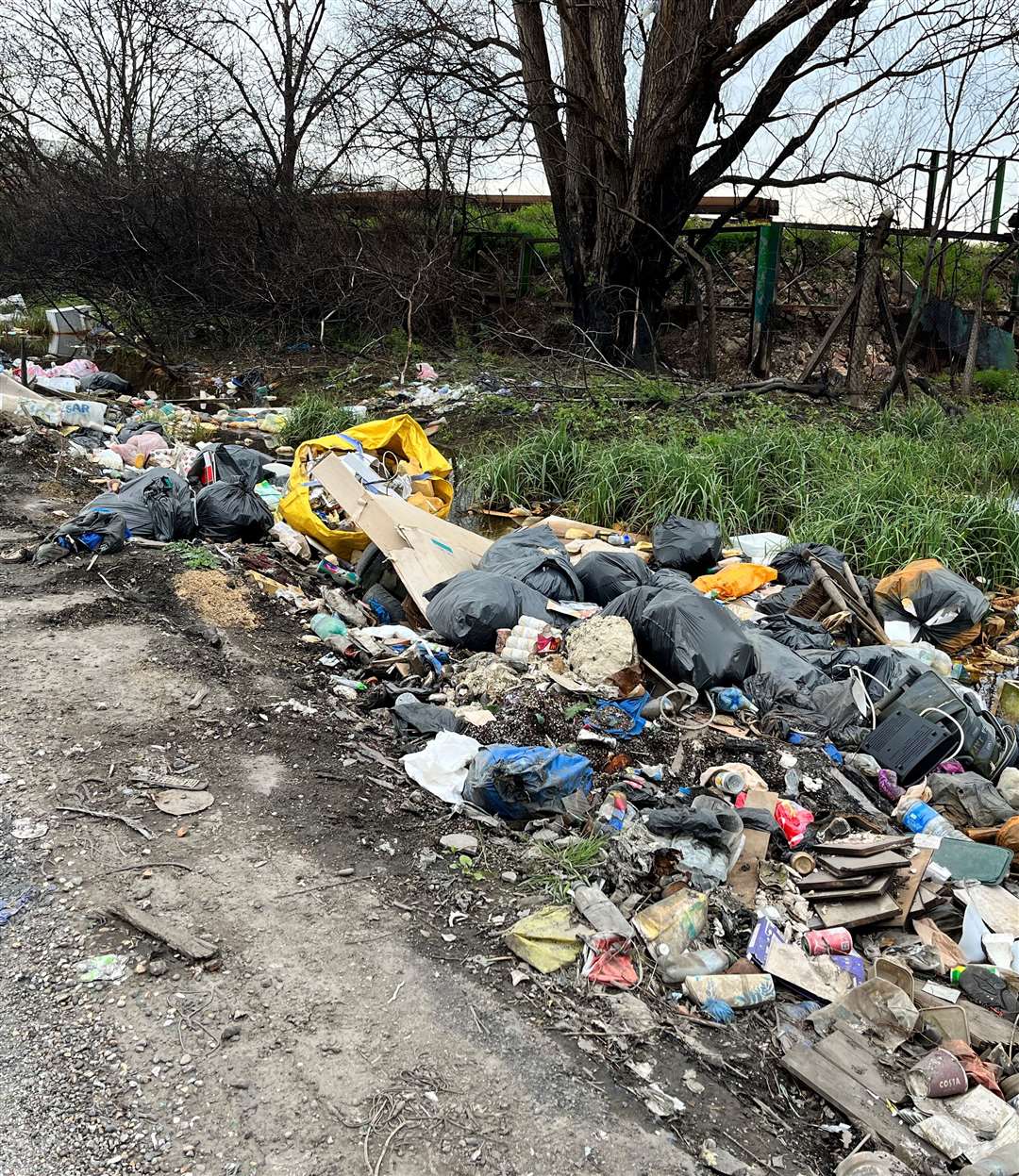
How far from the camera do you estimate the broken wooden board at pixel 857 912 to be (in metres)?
2.90

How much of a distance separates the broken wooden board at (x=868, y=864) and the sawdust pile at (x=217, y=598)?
287cm

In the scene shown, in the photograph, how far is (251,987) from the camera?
90.7 inches

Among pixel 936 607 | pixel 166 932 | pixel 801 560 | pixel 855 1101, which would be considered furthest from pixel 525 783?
pixel 801 560

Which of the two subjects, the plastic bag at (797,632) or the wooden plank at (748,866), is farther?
the plastic bag at (797,632)

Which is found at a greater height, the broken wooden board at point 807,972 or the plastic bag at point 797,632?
the plastic bag at point 797,632

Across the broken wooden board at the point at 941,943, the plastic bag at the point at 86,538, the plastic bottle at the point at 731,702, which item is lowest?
the broken wooden board at the point at 941,943

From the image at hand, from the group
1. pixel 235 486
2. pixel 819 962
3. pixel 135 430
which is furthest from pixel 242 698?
pixel 135 430

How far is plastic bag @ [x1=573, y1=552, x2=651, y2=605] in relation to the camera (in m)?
5.01

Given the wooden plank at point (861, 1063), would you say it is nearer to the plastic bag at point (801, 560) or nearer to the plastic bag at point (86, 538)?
the plastic bag at point (801, 560)

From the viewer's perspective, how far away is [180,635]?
429 cm

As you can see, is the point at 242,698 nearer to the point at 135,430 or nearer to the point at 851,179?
the point at 135,430

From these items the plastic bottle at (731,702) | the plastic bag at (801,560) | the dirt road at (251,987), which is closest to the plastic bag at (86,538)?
the dirt road at (251,987)

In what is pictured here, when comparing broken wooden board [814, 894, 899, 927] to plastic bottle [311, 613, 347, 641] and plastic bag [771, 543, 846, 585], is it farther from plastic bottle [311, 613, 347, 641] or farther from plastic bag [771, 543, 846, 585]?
plastic bag [771, 543, 846, 585]

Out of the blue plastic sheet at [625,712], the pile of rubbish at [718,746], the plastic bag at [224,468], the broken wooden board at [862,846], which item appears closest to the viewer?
the pile of rubbish at [718,746]
